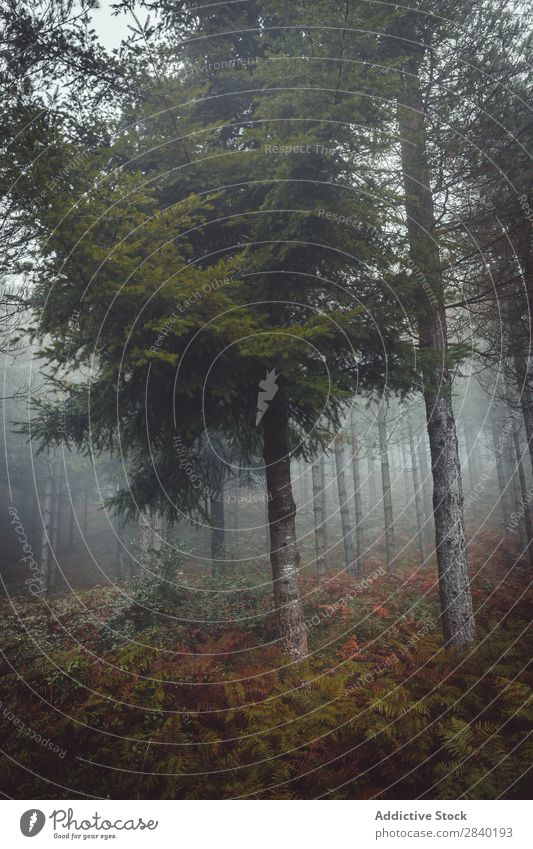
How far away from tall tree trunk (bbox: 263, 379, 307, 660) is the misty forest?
4cm

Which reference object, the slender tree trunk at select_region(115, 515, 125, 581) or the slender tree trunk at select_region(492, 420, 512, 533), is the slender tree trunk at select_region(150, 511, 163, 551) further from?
the slender tree trunk at select_region(492, 420, 512, 533)

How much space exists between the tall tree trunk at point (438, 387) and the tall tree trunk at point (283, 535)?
2740mm

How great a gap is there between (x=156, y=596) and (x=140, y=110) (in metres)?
12.3

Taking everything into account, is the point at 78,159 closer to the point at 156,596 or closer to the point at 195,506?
the point at 195,506

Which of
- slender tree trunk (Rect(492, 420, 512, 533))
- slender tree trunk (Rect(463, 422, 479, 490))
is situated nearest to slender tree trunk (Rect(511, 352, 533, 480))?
slender tree trunk (Rect(492, 420, 512, 533))

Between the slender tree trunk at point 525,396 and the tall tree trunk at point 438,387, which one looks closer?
the tall tree trunk at point 438,387

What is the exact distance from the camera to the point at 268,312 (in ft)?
26.8

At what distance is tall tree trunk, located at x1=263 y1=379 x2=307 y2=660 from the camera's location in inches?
319

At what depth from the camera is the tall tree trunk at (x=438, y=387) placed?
25.3 feet
